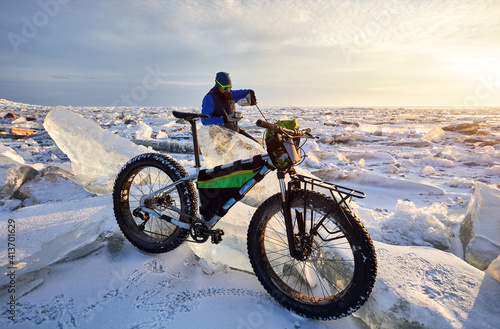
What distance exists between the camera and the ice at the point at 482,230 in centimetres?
230

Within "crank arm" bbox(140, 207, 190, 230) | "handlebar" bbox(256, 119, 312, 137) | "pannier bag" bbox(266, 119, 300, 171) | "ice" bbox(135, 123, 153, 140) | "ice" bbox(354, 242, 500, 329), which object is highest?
"handlebar" bbox(256, 119, 312, 137)

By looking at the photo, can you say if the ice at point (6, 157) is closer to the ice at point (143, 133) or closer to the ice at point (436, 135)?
the ice at point (143, 133)

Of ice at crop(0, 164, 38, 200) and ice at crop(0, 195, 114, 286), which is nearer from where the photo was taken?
ice at crop(0, 195, 114, 286)

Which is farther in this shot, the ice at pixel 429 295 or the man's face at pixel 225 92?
the man's face at pixel 225 92

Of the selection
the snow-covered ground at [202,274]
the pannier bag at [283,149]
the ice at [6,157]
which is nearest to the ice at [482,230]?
the snow-covered ground at [202,274]

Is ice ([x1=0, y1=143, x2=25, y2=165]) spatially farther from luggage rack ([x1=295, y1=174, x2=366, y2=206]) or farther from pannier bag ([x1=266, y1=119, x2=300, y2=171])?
luggage rack ([x1=295, y1=174, x2=366, y2=206])

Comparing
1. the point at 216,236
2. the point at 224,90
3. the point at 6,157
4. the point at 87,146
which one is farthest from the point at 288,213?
the point at 6,157

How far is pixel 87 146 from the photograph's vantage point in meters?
4.38

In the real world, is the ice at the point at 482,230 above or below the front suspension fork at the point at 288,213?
below

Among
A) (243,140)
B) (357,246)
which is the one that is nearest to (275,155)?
(357,246)

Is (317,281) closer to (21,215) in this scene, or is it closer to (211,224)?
(211,224)

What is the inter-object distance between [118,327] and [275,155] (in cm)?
153

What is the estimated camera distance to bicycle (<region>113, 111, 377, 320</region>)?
1651mm

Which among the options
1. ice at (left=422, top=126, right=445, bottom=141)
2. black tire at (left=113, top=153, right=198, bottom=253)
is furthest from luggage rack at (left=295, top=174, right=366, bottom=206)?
ice at (left=422, top=126, right=445, bottom=141)
